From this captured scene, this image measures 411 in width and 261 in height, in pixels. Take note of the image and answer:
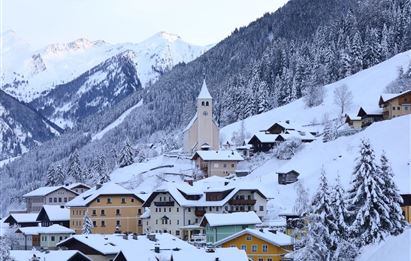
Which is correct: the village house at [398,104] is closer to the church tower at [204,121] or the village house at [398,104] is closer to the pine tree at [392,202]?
the church tower at [204,121]

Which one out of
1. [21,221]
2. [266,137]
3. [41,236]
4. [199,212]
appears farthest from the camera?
[266,137]

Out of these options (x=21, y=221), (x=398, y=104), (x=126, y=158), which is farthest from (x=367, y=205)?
(x=126, y=158)

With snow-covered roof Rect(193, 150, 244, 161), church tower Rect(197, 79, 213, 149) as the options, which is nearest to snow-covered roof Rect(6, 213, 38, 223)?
snow-covered roof Rect(193, 150, 244, 161)

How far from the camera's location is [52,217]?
11600 centimetres

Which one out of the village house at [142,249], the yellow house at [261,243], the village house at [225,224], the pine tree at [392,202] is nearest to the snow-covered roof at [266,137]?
the village house at [225,224]

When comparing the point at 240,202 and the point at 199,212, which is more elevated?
the point at 240,202

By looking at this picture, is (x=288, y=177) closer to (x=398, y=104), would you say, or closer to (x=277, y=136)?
(x=398, y=104)

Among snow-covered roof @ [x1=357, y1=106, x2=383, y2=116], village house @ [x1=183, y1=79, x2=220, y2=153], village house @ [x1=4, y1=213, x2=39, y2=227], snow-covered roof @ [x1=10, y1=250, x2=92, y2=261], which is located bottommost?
snow-covered roof @ [x1=10, y1=250, x2=92, y2=261]

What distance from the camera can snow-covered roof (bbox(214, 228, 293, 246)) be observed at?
8019cm

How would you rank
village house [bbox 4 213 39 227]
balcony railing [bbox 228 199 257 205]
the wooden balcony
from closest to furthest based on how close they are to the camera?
balcony railing [bbox 228 199 257 205]
the wooden balcony
village house [bbox 4 213 39 227]

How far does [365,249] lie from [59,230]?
55.8 metres

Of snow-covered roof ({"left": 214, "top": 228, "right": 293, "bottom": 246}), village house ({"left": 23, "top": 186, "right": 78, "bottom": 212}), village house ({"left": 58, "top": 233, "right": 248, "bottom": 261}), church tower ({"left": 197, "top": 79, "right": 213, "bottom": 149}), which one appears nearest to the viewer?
village house ({"left": 58, "top": 233, "right": 248, "bottom": 261})

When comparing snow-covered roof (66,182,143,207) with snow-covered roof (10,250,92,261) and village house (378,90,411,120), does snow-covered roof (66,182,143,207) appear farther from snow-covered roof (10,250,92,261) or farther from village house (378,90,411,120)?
snow-covered roof (10,250,92,261)

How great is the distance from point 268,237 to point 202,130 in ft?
282
